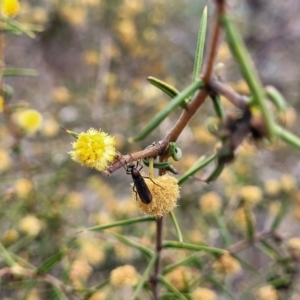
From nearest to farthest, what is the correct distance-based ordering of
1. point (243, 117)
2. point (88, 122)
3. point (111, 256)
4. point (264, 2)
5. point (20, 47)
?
point (243, 117) < point (111, 256) < point (88, 122) < point (20, 47) < point (264, 2)

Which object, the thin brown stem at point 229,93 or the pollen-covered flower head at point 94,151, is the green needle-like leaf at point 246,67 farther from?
the pollen-covered flower head at point 94,151

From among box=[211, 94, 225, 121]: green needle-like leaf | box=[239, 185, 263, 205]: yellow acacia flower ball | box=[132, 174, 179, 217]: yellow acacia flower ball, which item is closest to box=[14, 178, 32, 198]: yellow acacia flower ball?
box=[239, 185, 263, 205]: yellow acacia flower ball

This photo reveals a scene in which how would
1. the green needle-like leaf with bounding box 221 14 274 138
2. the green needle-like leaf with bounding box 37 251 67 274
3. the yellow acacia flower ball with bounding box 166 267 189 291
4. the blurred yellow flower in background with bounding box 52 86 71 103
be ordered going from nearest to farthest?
the green needle-like leaf with bounding box 221 14 274 138 → the green needle-like leaf with bounding box 37 251 67 274 → the yellow acacia flower ball with bounding box 166 267 189 291 → the blurred yellow flower in background with bounding box 52 86 71 103

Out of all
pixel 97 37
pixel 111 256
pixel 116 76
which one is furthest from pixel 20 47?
pixel 111 256

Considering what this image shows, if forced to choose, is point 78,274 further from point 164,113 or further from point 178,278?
point 164,113

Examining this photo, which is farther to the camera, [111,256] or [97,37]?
[97,37]

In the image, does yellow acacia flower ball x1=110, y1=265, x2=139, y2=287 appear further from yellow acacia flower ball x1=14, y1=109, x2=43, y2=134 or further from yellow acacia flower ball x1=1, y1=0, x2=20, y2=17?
yellow acacia flower ball x1=1, y1=0, x2=20, y2=17

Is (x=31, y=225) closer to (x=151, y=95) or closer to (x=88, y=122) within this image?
(x=88, y=122)
